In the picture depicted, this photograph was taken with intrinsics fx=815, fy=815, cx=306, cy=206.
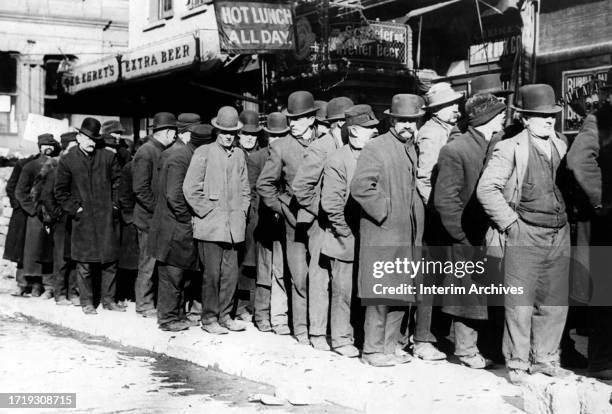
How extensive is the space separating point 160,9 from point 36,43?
14.5 ft

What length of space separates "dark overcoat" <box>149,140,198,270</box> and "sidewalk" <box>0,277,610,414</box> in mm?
734

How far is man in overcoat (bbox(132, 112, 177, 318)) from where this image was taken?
8906mm

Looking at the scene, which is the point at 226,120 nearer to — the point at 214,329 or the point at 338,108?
the point at 338,108

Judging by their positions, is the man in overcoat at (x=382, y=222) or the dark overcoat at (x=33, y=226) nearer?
the man in overcoat at (x=382, y=222)

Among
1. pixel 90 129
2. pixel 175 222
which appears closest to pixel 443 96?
pixel 175 222

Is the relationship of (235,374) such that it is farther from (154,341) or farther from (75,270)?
(75,270)

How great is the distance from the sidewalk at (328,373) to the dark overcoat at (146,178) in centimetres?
117

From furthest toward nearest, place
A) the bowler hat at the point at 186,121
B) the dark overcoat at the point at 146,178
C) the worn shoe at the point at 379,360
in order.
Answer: the bowler hat at the point at 186,121 < the dark overcoat at the point at 146,178 < the worn shoe at the point at 379,360

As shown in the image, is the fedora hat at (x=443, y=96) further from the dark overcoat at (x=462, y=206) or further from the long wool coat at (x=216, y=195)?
the long wool coat at (x=216, y=195)

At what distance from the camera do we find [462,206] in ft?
20.7

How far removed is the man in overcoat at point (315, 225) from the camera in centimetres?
712

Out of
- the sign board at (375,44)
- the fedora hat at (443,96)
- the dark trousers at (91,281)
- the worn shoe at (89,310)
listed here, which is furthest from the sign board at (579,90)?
the worn shoe at (89,310)

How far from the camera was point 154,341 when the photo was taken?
7875 mm

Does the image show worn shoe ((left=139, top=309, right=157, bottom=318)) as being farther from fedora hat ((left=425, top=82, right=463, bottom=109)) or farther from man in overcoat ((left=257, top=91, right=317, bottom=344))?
fedora hat ((left=425, top=82, right=463, bottom=109))
